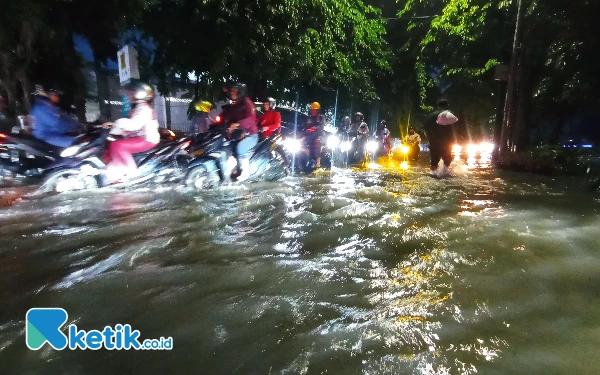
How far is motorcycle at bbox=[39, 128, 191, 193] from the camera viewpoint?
20.1 feet

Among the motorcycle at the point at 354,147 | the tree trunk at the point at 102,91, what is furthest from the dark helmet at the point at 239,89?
the tree trunk at the point at 102,91

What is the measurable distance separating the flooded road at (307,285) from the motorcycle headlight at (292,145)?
3.12 m

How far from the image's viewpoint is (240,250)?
3.99 meters

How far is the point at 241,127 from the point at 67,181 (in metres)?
2.91

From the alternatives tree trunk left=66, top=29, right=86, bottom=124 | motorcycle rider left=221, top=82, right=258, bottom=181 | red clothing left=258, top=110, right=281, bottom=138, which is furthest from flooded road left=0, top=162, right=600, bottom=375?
tree trunk left=66, top=29, right=86, bottom=124

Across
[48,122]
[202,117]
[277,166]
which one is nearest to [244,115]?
[277,166]

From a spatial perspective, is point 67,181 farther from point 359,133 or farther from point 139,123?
point 359,133

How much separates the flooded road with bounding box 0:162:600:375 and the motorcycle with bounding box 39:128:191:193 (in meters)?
0.40

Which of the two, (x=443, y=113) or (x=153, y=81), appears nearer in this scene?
(x=443, y=113)

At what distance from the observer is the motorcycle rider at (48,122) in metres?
6.64

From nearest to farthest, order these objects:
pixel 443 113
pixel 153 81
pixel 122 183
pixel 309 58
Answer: pixel 122 183 → pixel 443 113 → pixel 309 58 → pixel 153 81

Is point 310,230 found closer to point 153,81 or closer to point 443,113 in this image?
point 443,113

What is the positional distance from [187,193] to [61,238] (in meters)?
2.58

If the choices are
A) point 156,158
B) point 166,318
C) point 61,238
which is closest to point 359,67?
point 156,158
